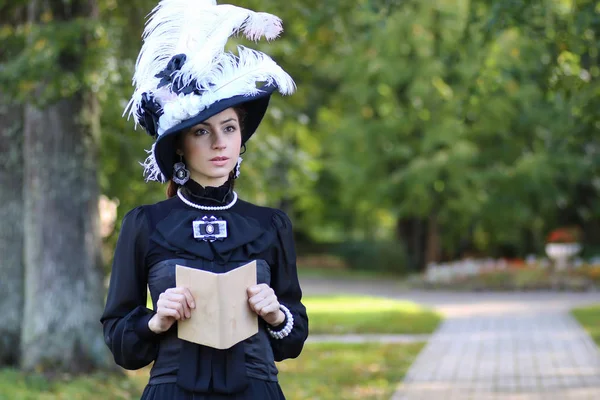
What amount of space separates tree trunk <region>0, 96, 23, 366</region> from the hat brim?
7.55 meters

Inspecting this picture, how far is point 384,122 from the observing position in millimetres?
31328

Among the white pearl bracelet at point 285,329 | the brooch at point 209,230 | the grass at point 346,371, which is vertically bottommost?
the grass at point 346,371

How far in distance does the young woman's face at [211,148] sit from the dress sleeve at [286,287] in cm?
25

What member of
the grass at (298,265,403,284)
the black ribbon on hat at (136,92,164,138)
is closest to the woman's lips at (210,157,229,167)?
the black ribbon on hat at (136,92,164,138)

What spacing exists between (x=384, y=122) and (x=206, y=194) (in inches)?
1110

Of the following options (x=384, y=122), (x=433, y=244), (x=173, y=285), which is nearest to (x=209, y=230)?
(x=173, y=285)

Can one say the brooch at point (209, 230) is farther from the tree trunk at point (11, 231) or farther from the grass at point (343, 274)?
the grass at point (343, 274)

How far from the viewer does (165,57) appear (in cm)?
348

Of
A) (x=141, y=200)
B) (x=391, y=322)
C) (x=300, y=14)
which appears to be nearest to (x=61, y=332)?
(x=141, y=200)

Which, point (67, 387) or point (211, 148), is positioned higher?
Result: point (211, 148)

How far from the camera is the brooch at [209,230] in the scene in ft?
A: 10.7

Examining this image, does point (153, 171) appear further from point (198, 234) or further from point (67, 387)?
point (67, 387)

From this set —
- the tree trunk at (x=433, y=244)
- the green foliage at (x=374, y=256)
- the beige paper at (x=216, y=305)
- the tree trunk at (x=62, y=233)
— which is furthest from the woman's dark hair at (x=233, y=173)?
the green foliage at (x=374, y=256)

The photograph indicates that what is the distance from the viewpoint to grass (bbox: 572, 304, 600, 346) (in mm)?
16316
